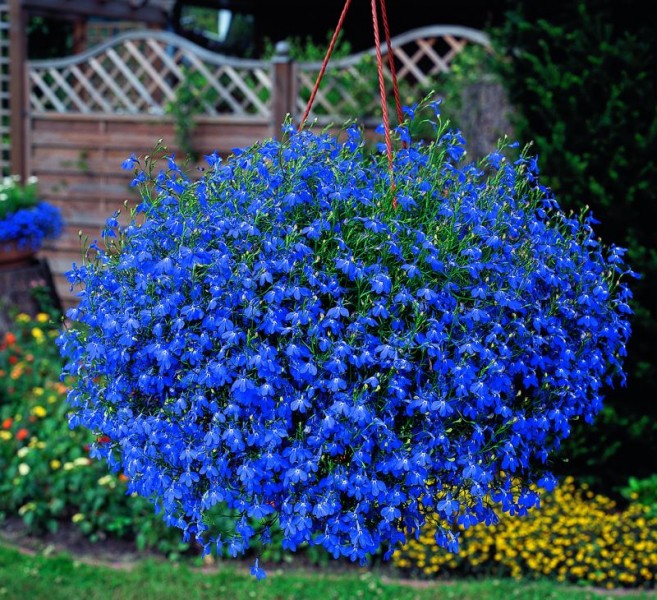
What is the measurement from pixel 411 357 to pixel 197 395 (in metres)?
0.43

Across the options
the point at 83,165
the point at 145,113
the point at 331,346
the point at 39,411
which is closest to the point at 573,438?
the point at 39,411

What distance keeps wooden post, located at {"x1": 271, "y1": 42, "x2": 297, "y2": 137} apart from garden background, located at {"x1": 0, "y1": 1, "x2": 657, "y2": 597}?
192cm

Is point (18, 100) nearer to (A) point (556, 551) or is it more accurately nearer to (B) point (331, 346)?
(A) point (556, 551)

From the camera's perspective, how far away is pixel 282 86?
604 cm

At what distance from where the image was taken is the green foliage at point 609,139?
13.0 ft

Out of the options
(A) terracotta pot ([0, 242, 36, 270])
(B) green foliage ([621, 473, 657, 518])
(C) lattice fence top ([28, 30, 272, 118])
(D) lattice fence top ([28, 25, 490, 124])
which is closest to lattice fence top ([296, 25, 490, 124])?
(D) lattice fence top ([28, 25, 490, 124])

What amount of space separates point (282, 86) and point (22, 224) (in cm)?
185

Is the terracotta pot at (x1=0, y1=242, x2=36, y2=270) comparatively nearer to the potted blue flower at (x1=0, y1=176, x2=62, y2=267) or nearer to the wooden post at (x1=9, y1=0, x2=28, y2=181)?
the potted blue flower at (x1=0, y1=176, x2=62, y2=267)

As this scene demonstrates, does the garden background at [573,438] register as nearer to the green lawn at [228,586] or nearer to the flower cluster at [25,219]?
the green lawn at [228,586]

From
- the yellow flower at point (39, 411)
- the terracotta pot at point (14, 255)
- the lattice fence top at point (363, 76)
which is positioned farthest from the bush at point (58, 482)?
the lattice fence top at point (363, 76)

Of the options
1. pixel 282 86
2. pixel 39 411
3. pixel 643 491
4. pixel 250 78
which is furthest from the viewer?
pixel 250 78

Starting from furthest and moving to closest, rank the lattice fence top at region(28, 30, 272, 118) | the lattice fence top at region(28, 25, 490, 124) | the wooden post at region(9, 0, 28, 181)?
the wooden post at region(9, 0, 28, 181) → the lattice fence top at region(28, 30, 272, 118) → the lattice fence top at region(28, 25, 490, 124)

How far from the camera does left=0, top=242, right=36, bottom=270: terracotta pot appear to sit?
18.4ft

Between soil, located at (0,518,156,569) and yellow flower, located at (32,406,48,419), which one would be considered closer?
soil, located at (0,518,156,569)
